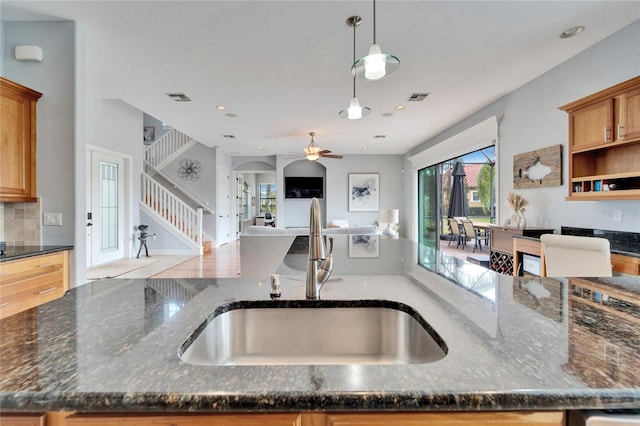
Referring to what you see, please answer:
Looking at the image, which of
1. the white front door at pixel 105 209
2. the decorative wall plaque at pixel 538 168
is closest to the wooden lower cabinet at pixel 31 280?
the white front door at pixel 105 209

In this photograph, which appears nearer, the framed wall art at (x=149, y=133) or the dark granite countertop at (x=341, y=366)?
the dark granite countertop at (x=341, y=366)

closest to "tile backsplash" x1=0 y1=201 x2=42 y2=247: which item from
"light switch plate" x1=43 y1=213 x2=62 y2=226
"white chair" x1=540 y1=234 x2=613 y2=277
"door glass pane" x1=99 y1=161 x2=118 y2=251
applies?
"light switch plate" x1=43 y1=213 x2=62 y2=226

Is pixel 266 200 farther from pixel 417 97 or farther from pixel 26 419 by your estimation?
pixel 26 419

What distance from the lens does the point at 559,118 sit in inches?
129

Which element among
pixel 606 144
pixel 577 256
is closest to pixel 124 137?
pixel 577 256

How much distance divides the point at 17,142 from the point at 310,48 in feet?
8.43

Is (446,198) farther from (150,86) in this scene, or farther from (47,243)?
(47,243)

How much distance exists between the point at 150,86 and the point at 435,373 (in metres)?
4.32

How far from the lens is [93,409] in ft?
1.53

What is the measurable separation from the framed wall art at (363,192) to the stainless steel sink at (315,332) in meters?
7.92

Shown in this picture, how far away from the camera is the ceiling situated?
2.30 meters

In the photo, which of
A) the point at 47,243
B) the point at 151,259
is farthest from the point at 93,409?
the point at 151,259

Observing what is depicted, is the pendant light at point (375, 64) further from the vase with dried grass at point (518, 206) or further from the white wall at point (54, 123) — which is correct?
the vase with dried grass at point (518, 206)

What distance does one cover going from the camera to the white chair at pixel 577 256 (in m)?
2.05
